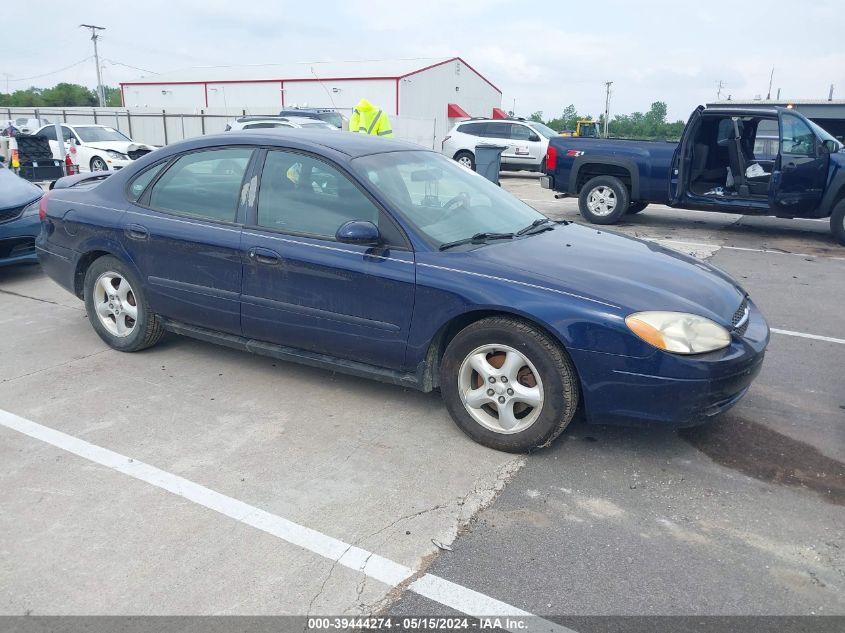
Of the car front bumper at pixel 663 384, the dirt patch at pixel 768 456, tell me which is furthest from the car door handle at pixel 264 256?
the dirt patch at pixel 768 456

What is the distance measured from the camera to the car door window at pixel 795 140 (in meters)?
9.95

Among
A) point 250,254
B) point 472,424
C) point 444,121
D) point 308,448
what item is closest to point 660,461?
point 472,424

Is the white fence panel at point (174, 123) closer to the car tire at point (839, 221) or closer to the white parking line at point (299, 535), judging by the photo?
the car tire at point (839, 221)

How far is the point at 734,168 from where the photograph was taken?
10883 millimetres

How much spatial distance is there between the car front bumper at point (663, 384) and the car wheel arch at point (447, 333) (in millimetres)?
279

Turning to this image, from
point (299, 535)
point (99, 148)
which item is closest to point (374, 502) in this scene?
point (299, 535)

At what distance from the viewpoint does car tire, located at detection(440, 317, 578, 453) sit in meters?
3.50

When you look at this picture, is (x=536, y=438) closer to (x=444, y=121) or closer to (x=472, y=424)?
(x=472, y=424)

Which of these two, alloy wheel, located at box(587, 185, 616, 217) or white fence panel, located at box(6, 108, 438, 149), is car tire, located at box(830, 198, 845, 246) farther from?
white fence panel, located at box(6, 108, 438, 149)

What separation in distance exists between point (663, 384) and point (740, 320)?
29.8 inches

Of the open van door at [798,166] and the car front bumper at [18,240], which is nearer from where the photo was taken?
the car front bumper at [18,240]

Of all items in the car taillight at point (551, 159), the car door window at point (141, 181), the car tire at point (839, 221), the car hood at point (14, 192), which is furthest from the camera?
the car taillight at point (551, 159)

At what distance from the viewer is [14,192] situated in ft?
24.2

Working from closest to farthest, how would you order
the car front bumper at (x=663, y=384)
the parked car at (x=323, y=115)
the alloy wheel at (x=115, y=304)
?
the car front bumper at (x=663, y=384) → the alloy wheel at (x=115, y=304) → the parked car at (x=323, y=115)
